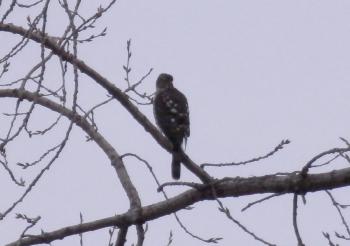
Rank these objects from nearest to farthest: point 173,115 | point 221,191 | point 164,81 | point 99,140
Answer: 1. point 221,191
2. point 99,140
3. point 173,115
4. point 164,81

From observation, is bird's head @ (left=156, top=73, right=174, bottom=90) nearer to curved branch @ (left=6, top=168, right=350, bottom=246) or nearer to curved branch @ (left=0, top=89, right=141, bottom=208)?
curved branch @ (left=0, top=89, right=141, bottom=208)

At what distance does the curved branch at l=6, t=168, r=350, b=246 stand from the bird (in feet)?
8.59

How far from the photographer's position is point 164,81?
8961 mm

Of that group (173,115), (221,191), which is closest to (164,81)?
(173,115)

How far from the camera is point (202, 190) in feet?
11.8

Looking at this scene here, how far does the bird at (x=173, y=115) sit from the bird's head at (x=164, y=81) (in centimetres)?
19

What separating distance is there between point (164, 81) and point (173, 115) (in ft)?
4.82

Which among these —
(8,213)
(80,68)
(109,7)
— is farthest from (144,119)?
(8,213)

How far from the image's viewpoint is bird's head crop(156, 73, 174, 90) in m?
8.89

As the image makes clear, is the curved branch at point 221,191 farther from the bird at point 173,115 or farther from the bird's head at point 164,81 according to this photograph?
the bird's head at point 164,81

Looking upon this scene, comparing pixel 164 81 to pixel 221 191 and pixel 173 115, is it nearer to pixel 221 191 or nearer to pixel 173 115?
pixel 173 115

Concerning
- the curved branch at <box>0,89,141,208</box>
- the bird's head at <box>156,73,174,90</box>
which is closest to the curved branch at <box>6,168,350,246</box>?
the curved branch at <box>0,89,141,208</box>

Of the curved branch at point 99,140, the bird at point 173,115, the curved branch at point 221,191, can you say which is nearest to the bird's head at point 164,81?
the bird at point 173,115

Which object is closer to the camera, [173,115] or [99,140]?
[99,140]
